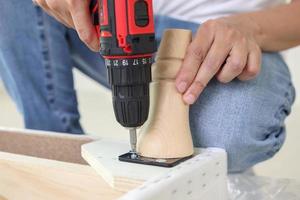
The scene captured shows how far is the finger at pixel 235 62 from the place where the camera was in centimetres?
65

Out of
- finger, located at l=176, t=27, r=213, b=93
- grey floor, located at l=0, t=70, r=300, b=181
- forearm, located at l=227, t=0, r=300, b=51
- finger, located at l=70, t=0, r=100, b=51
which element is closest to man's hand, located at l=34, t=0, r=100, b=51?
finger, located at l=70, t=0, r=100, b=51

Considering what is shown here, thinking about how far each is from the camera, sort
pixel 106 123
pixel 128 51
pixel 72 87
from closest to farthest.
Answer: pixel 128 51 < pixel 72 87 < pixel 106 123

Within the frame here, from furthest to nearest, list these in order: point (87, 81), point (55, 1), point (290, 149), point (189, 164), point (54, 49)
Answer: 1. point (87, 81)
2. point (290, 149)
3. point (54, 49)
4. point (55, 1)
5. point (189, 164)

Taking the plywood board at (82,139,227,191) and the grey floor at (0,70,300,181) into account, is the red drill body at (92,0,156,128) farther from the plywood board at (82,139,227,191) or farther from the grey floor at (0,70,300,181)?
the grey floor at (0,70,300,181)

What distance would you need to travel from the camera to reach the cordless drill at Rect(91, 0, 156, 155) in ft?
1.89

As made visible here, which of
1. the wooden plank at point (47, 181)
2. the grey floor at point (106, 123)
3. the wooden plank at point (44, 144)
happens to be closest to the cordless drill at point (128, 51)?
the wooden plank at point (47, 181)

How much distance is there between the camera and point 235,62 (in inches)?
25.6

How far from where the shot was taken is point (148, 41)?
591 mm

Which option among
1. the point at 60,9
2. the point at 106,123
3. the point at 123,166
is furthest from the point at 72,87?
the point at 106,123

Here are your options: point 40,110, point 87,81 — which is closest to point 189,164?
point 40,110

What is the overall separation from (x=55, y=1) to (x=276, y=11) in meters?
0.38

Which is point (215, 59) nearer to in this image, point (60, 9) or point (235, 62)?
point (235, 62)

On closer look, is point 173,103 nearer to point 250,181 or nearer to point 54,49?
point 250,181

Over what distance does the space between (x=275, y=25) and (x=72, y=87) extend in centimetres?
50
